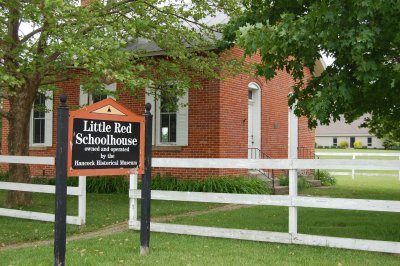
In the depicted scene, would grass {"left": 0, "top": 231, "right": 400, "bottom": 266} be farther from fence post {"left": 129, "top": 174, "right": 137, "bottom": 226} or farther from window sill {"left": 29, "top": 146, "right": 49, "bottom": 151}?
window sill {"left": 29, "top": 146, "right": 49, "bottom": 151}

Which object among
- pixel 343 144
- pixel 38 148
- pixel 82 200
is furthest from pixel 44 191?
pixel 343 144

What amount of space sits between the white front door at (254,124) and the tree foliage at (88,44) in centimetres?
407

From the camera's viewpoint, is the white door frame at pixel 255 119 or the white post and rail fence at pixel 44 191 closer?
the white post and rail fence at pixel 44 191

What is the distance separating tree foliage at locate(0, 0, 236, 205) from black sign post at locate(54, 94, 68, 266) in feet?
11.4

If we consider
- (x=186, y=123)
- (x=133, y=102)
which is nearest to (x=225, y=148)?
(x=186, y=123)

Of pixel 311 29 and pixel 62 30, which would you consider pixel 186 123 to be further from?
pixel 311 29

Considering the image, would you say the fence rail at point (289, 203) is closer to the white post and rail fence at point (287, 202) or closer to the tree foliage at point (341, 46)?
the white post and rail fence at point (287, 202)

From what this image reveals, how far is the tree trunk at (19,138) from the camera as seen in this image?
39.6ft

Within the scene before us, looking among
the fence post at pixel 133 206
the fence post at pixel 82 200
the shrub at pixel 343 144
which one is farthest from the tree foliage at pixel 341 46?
the shrub at pixel 343 144

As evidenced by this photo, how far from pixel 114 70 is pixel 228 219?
378 centimetres

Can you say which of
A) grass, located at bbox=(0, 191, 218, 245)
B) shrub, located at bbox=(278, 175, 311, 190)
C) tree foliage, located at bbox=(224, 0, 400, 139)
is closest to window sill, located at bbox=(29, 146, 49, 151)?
grass, located at bbox=(0, 191, 218, 245)

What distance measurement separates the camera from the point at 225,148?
15602mm

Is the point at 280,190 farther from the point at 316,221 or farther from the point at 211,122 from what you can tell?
the point at 316,221

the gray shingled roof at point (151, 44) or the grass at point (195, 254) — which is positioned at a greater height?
the gray shingled roof at point (151, 44)
